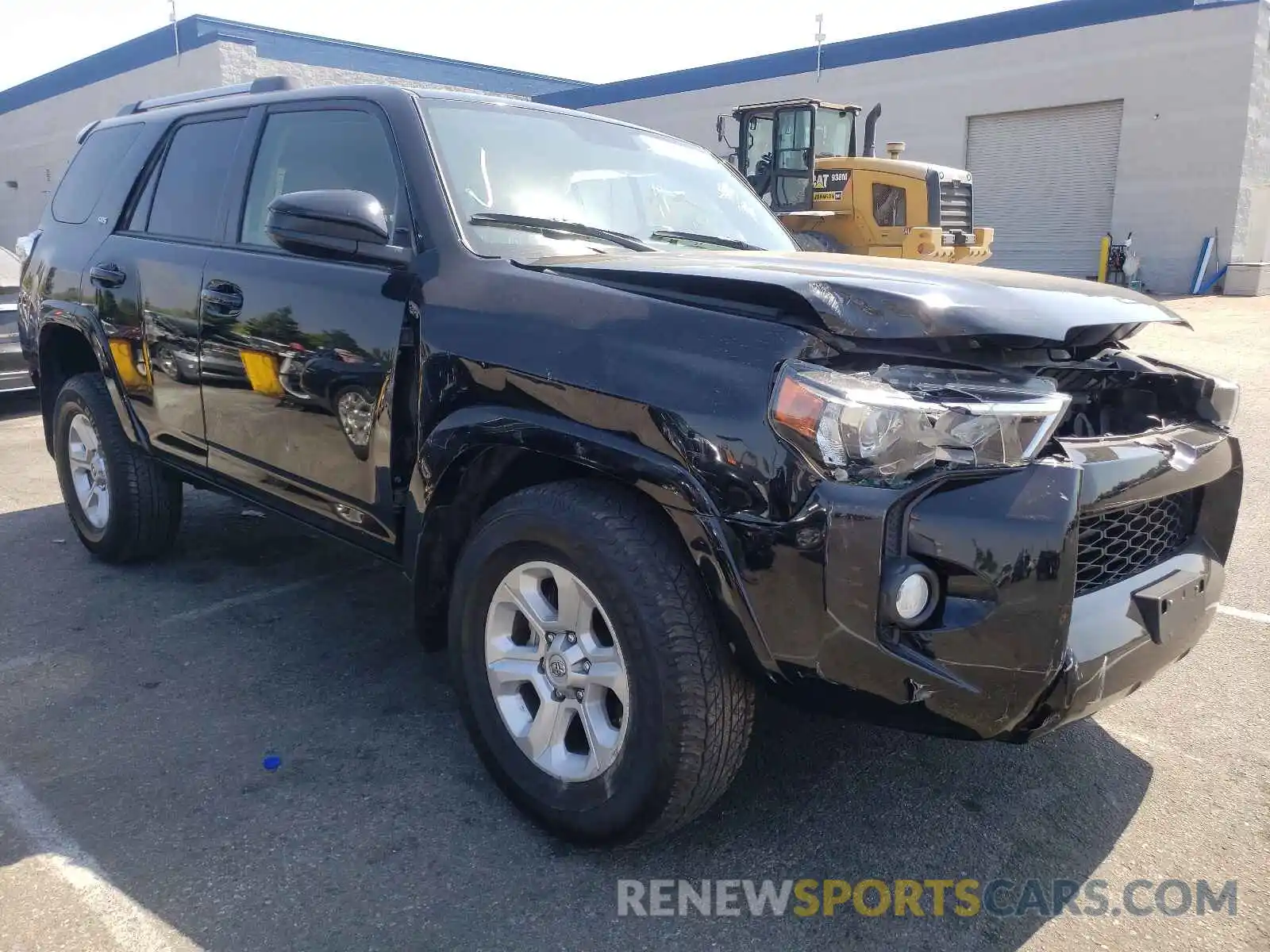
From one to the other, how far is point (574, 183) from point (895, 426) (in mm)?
1709

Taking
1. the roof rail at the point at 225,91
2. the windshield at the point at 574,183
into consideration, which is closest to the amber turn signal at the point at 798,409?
the windshield at the point at 574,183

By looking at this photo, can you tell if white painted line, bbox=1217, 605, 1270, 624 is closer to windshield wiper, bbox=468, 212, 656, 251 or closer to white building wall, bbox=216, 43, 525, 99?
windshield wiper, bbox=468, 212, 656, 251

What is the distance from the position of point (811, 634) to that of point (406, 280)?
1582 millimetres

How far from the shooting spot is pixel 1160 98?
71.9 feet

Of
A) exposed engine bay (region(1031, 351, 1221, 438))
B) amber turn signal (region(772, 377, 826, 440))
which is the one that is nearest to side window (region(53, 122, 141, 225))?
amber turn signal (region(772, 377, 826, 440))

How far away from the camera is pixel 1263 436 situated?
298 inches

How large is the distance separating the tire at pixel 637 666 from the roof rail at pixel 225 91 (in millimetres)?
2250

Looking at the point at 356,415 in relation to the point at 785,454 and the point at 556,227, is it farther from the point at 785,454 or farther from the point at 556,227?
the point at 785,454

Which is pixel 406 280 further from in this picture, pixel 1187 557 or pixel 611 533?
pixel 1187 557

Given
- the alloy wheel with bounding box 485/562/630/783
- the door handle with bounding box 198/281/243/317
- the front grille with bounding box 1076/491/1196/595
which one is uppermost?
the door handle with bounding box 198/281/243/317

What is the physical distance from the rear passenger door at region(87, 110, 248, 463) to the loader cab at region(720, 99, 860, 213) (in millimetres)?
11818

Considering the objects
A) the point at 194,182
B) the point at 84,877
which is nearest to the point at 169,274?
the point at 194,182

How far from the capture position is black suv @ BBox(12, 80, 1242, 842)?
204 cm

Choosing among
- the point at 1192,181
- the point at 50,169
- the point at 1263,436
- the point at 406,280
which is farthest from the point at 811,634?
the point at 50,169
